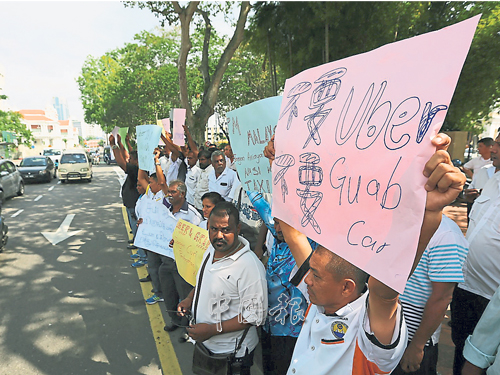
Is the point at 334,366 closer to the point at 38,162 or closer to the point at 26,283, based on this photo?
the point at 26,283

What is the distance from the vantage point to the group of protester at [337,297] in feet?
3.76

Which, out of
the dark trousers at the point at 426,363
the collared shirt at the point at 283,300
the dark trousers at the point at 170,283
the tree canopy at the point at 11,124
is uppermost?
the tree canopy at the point at 11,124

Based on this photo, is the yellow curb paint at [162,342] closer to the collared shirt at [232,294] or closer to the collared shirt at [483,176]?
the collared shirt at [232,294]

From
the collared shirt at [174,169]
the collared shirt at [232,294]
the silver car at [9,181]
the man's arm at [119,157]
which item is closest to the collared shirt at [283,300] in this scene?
the collared shirt at [232,294]

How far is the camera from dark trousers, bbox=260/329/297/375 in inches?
85.7

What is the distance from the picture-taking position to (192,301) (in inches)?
97.0

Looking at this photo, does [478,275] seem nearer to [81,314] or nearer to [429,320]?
[429,320]

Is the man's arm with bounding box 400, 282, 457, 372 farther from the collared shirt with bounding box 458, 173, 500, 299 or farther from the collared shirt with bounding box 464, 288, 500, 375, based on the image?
the collared shirt with bounding box 458, 173, 500, 299

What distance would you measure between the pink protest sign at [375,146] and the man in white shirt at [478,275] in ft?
6.03

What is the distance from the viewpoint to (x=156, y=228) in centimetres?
388

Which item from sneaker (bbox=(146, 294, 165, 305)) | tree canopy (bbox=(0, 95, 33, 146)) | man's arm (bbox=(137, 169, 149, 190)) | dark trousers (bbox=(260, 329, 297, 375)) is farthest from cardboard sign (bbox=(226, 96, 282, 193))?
tree canopy (bbox=(0, 95, 33, 146))

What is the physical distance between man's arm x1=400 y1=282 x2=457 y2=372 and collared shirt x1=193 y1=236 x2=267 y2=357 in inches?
35.4

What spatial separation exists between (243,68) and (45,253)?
2014 centimetres

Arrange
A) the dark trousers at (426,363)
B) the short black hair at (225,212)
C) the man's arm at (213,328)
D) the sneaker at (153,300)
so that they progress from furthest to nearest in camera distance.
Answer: the sneaker at (153,300) < the short black hair at (225,212) < the man's arm at (213,328) < the dark trousers at (426,363)
